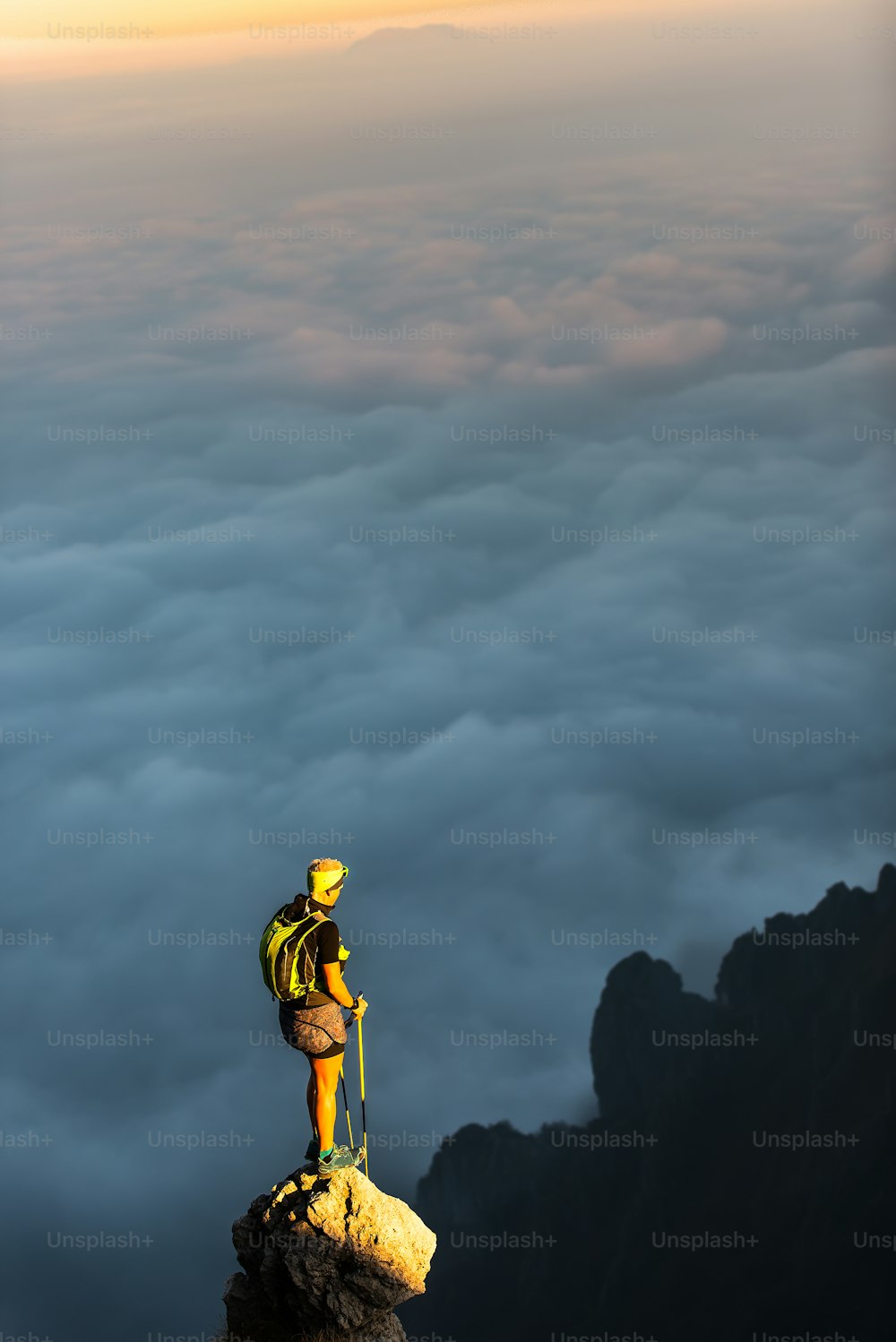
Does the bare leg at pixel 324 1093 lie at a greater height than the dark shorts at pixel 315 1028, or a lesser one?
lesser

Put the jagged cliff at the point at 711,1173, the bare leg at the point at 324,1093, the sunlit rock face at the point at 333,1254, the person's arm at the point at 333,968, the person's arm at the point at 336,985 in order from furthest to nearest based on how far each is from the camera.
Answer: the jagged cliff at the point at 711,1173 → the bare leg at the point at 324,1093 → the sunlit rock face at the point at 333,1254 → the person's arm at the point at 336,985 → the person's arm at the point at 333,968

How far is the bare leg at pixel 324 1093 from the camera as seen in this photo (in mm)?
17391

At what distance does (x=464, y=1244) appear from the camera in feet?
567

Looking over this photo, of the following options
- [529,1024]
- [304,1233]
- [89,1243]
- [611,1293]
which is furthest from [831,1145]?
[304,1233]

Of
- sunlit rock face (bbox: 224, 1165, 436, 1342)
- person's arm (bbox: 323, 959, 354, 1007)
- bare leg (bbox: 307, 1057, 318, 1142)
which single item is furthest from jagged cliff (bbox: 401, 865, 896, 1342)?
person's arm (bbox: 323, 959, 354, 1007)

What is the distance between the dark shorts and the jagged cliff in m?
121

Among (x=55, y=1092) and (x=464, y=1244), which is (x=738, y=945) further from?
(x=55, y=1092)

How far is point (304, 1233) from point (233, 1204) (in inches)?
6096

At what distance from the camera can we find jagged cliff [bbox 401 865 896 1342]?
455 feet

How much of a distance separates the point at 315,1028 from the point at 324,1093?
891mm

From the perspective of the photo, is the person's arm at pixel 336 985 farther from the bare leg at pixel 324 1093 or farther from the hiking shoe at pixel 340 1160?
the hiking shoe at pixel 340 1160

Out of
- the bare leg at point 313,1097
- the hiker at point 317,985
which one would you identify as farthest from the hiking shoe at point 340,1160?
the bare leg at point 313,1097

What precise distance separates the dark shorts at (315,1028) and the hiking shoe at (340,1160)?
1113mm

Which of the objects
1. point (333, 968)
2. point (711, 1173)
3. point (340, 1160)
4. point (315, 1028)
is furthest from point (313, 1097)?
point (711, 1173)
